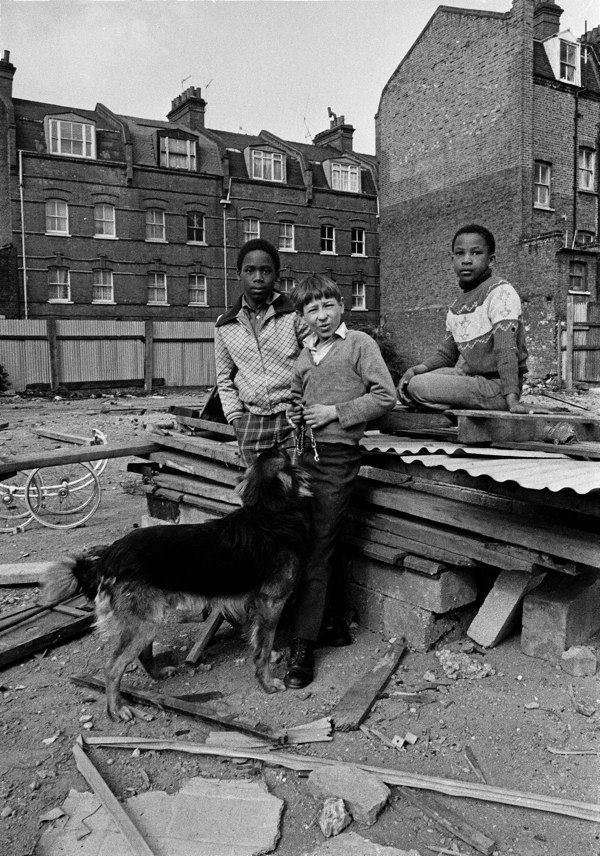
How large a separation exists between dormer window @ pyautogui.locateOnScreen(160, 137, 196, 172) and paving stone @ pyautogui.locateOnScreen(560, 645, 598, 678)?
30739 millimetres

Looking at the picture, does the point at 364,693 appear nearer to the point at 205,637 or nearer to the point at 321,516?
the point at 321,516

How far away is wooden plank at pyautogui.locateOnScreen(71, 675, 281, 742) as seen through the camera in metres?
3.40

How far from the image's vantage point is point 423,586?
13.7 ft

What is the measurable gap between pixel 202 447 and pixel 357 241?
104 ft

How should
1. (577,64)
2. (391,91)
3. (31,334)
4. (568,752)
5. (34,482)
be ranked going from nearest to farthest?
1. (568,752)
2. (34,482)
3. (31,334)
4. (577,64)
5. (391,91)

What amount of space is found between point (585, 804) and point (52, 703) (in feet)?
9.39

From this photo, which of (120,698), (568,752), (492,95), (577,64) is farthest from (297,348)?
(577,64)

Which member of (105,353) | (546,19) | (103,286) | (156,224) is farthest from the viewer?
(156,224)

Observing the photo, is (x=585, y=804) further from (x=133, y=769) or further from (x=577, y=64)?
(x=577, y=64)

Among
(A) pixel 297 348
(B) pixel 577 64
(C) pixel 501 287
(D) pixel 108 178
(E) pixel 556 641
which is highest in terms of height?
(B) pixel 577 64

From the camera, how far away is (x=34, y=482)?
306 inches

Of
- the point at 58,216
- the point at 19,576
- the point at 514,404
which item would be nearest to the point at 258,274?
the point at 514,404

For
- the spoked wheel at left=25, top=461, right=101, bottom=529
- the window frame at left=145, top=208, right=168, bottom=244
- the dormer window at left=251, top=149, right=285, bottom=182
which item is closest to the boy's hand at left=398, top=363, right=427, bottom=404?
the spoked wheel at left=25, top=461, right=101, bottom=529

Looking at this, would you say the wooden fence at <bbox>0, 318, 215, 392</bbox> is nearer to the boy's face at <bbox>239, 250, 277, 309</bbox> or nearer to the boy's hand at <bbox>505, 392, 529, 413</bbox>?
the boy's face at <bbox>239, 250, 277, 309</bbox>
